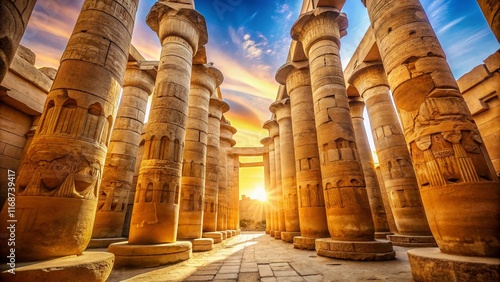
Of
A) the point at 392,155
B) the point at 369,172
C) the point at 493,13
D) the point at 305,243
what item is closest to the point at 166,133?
the point at 305,243

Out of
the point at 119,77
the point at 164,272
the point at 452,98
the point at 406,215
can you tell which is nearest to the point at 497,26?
the point at 452,98

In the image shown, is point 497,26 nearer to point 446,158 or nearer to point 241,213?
point 446,158

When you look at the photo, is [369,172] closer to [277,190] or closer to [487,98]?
[487,98]

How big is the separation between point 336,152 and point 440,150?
9.50 ft

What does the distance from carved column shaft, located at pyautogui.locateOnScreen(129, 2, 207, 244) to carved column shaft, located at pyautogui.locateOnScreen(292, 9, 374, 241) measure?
4.27 m

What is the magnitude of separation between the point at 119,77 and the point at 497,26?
19.2ft

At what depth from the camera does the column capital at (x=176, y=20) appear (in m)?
7.74

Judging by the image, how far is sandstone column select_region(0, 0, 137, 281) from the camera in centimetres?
281

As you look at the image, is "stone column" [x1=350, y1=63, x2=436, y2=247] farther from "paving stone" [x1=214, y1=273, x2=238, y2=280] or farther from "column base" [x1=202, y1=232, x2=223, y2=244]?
"column base" [x1=202, y1=232, x2=223, y2=244]

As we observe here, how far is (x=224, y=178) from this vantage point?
15.4 metres

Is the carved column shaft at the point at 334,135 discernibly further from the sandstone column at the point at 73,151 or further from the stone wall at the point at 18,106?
the stone wall at the point at 18,106

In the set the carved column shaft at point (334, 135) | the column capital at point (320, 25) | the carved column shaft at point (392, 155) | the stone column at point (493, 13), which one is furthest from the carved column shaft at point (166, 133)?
the carved column shaft at point (392, 155)

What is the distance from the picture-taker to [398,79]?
4.22 metres

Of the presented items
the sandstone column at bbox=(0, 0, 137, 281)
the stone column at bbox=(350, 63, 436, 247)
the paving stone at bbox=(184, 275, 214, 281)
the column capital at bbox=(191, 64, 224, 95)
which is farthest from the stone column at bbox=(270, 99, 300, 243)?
the sandstone column at bbox=(0, 0, 137, 281)
